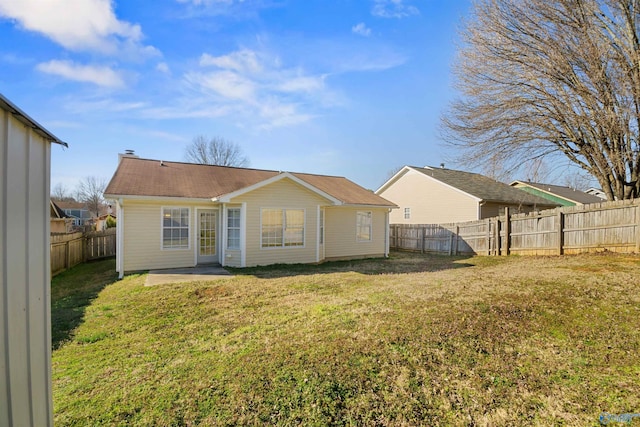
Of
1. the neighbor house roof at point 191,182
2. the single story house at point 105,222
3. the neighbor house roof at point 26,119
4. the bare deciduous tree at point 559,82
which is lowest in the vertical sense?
the single story house at point 105,222

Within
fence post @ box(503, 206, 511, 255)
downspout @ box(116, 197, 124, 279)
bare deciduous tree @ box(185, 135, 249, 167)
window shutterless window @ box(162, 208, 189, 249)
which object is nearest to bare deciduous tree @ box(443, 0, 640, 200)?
fence post @ box(503, 206, 511, 255)

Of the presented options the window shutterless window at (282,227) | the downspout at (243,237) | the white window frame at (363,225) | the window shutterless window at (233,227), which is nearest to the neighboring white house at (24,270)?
the downspout at (243,237)

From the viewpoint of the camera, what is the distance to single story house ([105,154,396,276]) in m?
10.9

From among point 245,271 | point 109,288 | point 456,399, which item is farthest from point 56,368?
point 245,271

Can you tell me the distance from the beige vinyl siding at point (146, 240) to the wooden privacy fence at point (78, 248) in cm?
275

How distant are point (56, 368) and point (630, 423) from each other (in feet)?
20.1

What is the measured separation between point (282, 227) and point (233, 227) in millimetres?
1857

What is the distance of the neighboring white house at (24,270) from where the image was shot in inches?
66.1

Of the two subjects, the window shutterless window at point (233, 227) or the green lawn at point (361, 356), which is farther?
the window shutterless window at point (233, 227)

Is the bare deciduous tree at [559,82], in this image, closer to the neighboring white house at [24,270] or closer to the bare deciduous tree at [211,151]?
the neighboring white house at [24,270]

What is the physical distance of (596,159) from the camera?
1113 centimetres

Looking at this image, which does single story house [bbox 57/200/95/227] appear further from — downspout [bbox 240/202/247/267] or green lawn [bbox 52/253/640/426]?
green lawn [bbox 52/253/640/426]

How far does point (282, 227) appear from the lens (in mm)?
12602

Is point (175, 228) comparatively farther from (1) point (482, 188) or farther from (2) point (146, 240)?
(1) point (482, 188)
